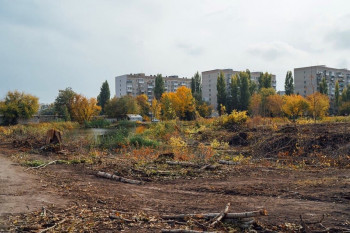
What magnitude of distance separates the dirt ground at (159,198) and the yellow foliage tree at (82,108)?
53.3m

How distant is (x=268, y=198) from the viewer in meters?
7.03

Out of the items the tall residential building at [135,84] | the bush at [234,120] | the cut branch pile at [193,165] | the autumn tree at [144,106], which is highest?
the tall residential building at [135,84]

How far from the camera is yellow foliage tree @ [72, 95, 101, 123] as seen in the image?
62.8 metres

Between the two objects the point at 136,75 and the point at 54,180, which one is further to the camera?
the point at 136,75

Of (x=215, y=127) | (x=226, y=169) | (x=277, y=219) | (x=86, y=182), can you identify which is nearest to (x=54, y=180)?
(x=86, y=182)

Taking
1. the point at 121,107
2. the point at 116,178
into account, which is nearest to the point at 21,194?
the point at 116,178

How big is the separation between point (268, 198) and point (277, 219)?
156 cm

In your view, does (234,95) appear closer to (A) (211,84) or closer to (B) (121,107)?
(B) (121,107)

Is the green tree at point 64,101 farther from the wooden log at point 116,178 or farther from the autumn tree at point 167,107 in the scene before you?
the wooden log at point 116,178

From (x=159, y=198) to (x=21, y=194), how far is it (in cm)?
300

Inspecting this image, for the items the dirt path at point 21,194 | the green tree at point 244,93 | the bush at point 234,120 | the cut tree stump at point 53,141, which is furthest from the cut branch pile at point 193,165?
the green tree at point 244,93

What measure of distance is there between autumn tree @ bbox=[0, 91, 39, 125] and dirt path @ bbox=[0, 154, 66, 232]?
4346 centimetres

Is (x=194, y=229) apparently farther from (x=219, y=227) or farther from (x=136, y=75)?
(x=136, y=75)

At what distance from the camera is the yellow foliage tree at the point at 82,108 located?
2473 inches
